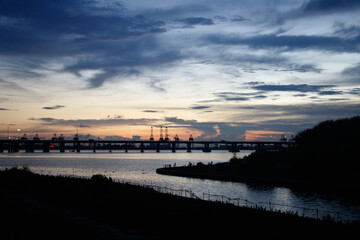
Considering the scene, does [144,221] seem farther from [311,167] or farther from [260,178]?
[311,167]

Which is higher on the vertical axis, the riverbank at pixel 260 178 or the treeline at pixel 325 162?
the treeline at pixel 325 162

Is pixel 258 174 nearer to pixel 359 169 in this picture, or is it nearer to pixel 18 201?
pixel 359 169

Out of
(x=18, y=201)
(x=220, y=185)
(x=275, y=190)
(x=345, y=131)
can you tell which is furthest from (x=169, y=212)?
(x=345, y=131)

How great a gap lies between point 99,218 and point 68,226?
4.26m

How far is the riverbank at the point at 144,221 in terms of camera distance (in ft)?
69.8

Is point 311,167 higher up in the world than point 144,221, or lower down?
higher up

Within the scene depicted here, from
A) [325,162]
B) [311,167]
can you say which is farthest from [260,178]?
[325,162]

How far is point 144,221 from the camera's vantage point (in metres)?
25.4

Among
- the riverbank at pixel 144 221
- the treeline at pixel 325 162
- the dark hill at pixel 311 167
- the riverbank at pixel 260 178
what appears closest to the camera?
the riverbank at pixel 144 221

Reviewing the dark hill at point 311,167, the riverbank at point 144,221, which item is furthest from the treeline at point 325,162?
the riverbank at point 144,221

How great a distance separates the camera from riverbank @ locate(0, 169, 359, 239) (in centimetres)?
2128

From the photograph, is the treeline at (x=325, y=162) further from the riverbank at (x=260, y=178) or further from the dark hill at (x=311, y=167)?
the riverbank at (x=260, y=178)

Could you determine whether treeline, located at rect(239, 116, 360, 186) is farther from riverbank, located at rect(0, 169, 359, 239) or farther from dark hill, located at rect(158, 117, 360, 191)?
riverbank, located at rect(0, 169, 359, 239)

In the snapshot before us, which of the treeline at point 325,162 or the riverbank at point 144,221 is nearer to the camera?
the riverbank at point 144,221
